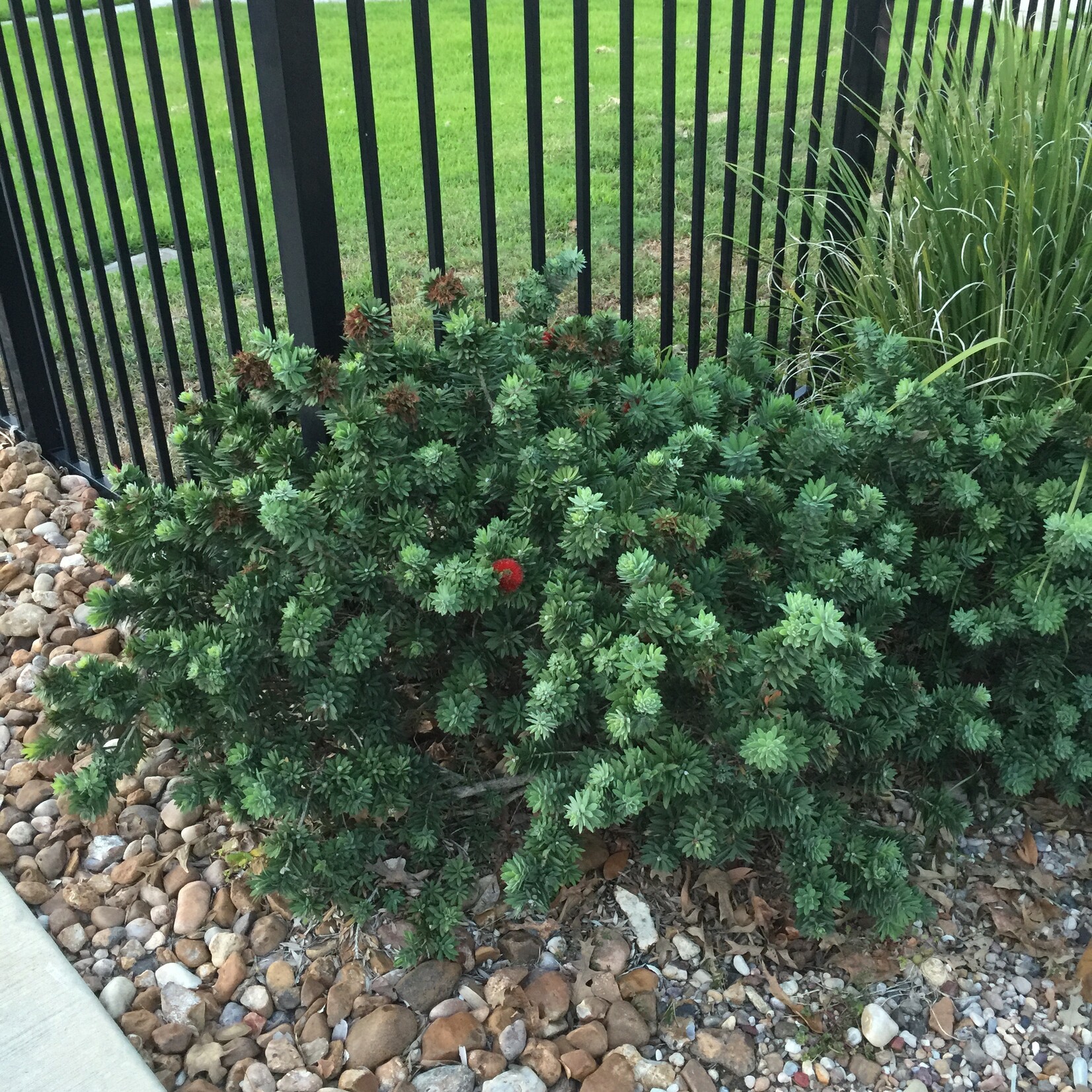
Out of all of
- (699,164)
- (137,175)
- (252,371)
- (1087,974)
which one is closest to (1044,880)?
(1087,974)

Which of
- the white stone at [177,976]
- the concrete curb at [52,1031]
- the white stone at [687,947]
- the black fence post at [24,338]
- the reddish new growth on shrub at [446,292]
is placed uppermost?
the reddish new growth on shrub at [446,292]

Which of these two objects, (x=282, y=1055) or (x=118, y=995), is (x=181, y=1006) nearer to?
(x=118, y=995)

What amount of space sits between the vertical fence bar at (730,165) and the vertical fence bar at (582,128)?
1.64ft

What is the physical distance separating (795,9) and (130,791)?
9.49ft

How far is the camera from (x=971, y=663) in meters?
2.31

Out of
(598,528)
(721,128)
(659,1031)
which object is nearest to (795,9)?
(598,528)

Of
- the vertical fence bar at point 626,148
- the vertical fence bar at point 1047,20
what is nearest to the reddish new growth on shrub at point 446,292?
the vertical fence bar at point 626,148

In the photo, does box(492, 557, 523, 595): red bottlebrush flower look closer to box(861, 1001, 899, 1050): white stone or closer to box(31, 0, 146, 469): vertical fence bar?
box(861, 1001, 899, 1050): white stone

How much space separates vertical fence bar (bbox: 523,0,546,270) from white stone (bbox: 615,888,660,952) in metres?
1.43

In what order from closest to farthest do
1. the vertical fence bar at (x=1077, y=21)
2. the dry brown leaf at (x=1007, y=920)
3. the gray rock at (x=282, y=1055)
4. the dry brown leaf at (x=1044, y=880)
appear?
the gray rock at (x=282, y=1055), the dry brown leaf at (x=1007, y=920), the dry brown leaf at (x=1044, y=880), the vertical fence bar at (x=1077, y=21)

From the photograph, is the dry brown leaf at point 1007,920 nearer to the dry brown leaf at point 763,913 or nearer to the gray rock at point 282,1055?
the dry brown leaf at point 763,913

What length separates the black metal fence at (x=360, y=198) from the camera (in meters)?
2.35

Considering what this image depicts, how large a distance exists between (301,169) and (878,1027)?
196 cm

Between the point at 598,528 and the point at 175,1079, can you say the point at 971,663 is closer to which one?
the point at 598,528
